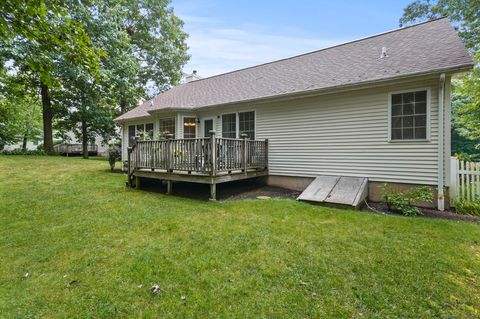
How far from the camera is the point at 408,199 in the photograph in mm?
5668

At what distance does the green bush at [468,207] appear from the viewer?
5.52m

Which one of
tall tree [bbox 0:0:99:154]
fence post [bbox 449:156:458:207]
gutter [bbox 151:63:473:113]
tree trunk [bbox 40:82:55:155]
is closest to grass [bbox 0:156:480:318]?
fence post [bbox 449:156:458:207]

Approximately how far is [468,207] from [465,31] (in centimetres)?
1528

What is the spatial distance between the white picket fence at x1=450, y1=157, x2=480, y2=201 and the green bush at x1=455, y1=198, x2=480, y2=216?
11 centimetres

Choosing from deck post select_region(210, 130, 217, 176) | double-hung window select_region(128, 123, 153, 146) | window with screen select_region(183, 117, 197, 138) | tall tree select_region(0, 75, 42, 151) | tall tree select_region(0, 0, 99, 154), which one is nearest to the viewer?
tall tree select_region(0, 0, 99, 154)

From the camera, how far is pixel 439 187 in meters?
5.77

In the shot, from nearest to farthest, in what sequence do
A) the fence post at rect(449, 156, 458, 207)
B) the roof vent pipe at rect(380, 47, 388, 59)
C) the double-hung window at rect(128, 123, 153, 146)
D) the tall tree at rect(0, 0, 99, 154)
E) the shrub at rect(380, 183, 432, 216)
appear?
the tall tree at rect(0, 0, 99, 154) < the shrub at rect(380, 183, 432, 216) < the fence post at rect(449, 156, 458, 207) < the roof vent pipe at rect(380, 47, 388, 59) < the double-hung window at rect(128, 123, 153, 146)

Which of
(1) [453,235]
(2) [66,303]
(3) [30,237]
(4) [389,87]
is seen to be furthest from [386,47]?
(3) [30,237]

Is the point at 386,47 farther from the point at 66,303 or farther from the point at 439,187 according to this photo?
the point at 66,303

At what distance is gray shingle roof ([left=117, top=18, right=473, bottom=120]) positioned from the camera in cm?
610

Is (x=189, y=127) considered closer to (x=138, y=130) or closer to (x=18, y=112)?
(x=138, y=130)

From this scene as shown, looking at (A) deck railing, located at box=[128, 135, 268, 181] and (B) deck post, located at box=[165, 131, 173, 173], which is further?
(B) deck post, located at box=[165, 131, 173, 173]

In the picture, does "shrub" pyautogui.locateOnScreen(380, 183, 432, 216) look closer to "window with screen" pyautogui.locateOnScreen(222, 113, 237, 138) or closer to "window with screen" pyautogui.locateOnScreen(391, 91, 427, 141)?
"window with screen" pyautogui.locateOnScreen(391, 91, 427, 141)

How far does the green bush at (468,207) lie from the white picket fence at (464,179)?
0.11 meters
